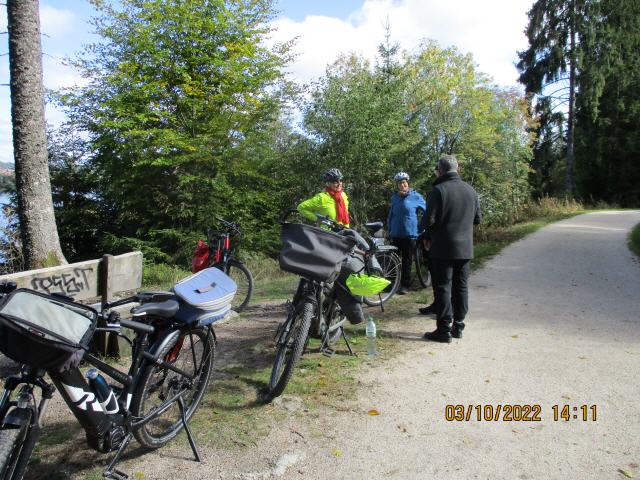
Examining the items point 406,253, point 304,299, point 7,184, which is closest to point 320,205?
point 304,299

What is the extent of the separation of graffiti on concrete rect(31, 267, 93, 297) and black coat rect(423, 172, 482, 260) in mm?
3573

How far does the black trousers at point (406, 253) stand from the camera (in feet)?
24.8

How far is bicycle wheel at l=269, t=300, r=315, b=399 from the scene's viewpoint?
3.74 m

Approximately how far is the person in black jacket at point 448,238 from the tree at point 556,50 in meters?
28.5

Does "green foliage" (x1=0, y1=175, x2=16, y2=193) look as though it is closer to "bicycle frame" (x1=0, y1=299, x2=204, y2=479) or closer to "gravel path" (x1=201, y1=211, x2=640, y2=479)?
"gravel path" (x1=201, y1=211, x2=640, y2=479)

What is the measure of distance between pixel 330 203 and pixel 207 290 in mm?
2696

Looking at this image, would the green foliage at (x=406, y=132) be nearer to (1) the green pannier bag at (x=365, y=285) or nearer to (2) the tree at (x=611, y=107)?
(1) the green pannier bag at (x=365, y=285)

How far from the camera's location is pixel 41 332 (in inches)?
85.4

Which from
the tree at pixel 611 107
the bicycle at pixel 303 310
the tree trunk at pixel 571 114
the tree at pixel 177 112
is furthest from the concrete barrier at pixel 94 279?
the tree at pixel 611 107

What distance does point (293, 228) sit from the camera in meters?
3.90

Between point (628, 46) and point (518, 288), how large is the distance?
29.9 metres

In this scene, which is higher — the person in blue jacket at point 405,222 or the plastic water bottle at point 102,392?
the person in blue jacket at point 405,222

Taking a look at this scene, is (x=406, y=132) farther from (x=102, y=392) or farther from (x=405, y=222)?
(x=102, y=392)
